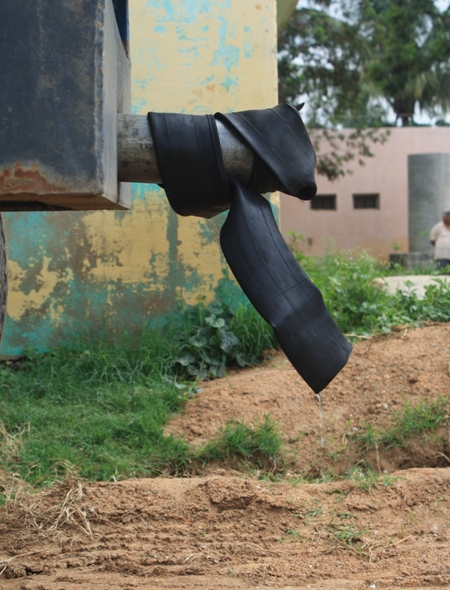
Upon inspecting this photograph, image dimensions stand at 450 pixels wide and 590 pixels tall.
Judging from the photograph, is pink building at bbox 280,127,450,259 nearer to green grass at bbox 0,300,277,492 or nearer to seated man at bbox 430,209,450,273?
seated man at bbox 430,209,450,273

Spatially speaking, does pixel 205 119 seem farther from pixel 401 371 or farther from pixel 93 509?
pixel 401 371

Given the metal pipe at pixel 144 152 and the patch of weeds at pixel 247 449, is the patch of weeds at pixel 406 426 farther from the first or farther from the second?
the metal pipe at pixel 144 152

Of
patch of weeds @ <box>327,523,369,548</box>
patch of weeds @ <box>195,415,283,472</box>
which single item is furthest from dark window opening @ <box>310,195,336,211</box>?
patch of weeds @ <box>327,523,369,548</box>

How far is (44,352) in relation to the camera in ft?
18.1

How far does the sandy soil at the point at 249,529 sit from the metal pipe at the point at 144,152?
4.50 feet

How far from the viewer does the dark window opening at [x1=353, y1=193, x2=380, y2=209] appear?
17.9 metres

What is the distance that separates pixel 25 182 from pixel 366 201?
1696 centimetres

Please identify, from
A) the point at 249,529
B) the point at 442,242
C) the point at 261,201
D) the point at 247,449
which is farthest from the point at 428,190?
the point at 261,201

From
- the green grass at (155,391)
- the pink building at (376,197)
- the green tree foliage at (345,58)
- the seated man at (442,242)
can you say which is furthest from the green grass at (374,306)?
the pink building at (376,197)

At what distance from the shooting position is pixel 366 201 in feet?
59.2

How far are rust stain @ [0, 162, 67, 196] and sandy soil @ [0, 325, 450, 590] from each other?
4.85 feet

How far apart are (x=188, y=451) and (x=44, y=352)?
71.5 inches

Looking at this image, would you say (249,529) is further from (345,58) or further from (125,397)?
(345,58)

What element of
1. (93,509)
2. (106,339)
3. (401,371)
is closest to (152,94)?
(106,339)
